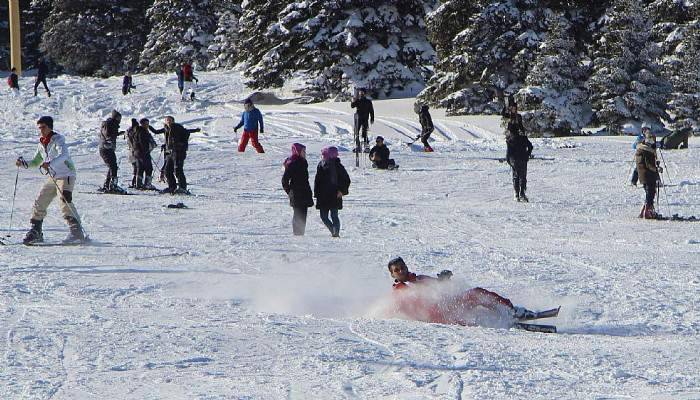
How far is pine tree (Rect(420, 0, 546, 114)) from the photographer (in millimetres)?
33938

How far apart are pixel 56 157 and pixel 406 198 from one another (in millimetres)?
8169

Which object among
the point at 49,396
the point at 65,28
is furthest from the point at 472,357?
the point at 65,28

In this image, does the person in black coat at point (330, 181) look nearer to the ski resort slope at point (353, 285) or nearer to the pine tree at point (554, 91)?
the ski resort slope at point (353, 285)

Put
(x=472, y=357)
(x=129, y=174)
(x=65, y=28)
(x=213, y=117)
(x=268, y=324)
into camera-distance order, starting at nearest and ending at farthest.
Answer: (x=472, y=357) < (x=268, y=324) < (x=129, y=174) < (x=213, y=117) < (x=65, y=28)

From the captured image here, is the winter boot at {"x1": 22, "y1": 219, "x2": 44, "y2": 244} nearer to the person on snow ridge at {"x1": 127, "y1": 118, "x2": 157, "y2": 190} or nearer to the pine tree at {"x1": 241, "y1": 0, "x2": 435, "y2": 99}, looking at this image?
the person on snow ridge at {"x1": 127, "y1": 118, "x2": 157, "y2": 190}

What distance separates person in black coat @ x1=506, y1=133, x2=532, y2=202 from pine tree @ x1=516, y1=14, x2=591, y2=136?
1285cm

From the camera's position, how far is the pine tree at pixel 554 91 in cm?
3028

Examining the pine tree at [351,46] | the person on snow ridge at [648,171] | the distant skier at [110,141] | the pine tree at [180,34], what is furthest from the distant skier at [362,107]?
the pine tree at [180,34]

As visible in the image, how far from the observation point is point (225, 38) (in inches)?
2116

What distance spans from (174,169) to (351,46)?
19248 millimetres

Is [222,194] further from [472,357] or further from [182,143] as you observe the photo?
[472,357]

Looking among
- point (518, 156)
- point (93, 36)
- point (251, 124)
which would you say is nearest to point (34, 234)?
point (518, 156)

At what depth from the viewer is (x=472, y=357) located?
6.70 m

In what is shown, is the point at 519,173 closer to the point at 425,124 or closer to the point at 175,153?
the point at 175,153
